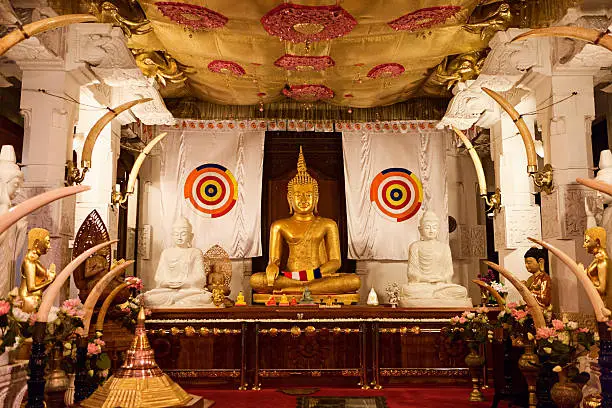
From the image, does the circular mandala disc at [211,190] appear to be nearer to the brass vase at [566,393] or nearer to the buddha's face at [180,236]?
the buddha's face at [180,236]

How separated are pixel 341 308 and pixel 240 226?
266 cm

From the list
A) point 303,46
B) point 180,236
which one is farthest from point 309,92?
point 180,236

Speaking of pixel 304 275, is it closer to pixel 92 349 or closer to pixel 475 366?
pixel 475 366

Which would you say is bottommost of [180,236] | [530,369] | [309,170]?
[530,369]

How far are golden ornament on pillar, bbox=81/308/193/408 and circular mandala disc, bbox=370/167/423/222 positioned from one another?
17.2ft

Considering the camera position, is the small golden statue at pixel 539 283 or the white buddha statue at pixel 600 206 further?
the small golden statue at pixel 539 283

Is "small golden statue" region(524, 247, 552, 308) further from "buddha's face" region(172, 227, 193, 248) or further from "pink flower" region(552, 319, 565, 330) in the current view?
"buddha's face" region(172, 227, 193, 248)

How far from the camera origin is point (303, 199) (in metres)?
8.24

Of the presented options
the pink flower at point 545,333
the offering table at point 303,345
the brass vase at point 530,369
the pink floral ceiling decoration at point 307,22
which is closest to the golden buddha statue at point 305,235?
the offering table at point 303,345

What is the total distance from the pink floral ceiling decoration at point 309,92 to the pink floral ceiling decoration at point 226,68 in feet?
2.64

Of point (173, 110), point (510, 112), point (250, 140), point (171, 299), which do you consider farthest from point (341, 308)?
point (173, 110)

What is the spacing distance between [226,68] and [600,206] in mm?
4055

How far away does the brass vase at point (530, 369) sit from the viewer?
384 cm

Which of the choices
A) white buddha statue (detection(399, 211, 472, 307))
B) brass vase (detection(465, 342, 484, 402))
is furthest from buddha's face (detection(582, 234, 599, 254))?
white buddha statue (detection(399, 211, 472, 307))
